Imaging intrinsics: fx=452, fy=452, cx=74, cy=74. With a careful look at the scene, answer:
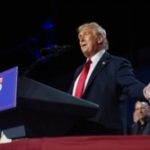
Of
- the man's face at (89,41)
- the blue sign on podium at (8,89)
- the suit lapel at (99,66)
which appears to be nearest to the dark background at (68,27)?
the man's face at (89,41)

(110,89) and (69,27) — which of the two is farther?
(69,27)

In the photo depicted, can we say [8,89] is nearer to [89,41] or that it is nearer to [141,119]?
[89,41]

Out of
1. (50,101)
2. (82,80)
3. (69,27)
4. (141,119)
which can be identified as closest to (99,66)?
(82,80)

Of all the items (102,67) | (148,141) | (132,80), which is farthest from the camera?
(102,67)

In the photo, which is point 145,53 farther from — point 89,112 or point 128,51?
point 89,112

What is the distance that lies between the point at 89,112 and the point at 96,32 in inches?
28.0

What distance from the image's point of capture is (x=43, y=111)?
128 cm

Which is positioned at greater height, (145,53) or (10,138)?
(145,53)

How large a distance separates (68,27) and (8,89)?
4179mm

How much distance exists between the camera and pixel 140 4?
484 cm

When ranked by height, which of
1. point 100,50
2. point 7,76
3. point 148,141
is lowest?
point 148,141

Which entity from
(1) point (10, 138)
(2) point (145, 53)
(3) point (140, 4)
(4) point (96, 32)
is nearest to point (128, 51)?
(2) point (145, 53)

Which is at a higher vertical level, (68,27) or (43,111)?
(68,27)

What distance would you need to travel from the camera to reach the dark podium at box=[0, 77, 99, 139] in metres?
1.26
